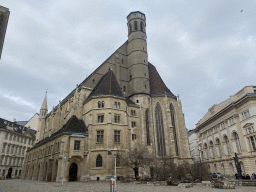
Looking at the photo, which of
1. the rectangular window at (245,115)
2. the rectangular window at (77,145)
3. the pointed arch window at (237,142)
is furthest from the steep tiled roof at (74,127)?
the pointed arch window at (237,142)

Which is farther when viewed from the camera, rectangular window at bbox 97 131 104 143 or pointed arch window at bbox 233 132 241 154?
pointed arch window at bbox 233 132 241 154

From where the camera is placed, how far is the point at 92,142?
2750 cm

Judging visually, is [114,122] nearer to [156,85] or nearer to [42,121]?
[156,85]

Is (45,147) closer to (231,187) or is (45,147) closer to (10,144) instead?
(10,144)

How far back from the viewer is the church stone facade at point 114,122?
26.6 m

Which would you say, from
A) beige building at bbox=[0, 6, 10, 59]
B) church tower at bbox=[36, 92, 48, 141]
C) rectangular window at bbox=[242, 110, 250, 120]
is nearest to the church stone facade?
rectangular window at bbox=[242, 110, 250, 120]

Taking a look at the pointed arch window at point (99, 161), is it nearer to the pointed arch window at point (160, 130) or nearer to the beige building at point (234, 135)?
the pointed arch window at point (160, 130)

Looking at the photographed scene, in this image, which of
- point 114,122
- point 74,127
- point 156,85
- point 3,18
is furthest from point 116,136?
point 3,18

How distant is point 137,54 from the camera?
39719 millimetres

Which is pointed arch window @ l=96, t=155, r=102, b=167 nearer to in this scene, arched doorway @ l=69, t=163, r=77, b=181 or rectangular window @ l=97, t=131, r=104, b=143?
rectangular window @ l=97, t=131, r=104, b=143

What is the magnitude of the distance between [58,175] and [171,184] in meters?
14.4

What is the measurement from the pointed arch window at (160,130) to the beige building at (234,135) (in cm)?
1269

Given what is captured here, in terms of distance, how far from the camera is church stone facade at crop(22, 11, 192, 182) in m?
26.6

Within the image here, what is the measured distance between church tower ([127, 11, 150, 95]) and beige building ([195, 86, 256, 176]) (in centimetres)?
1629
